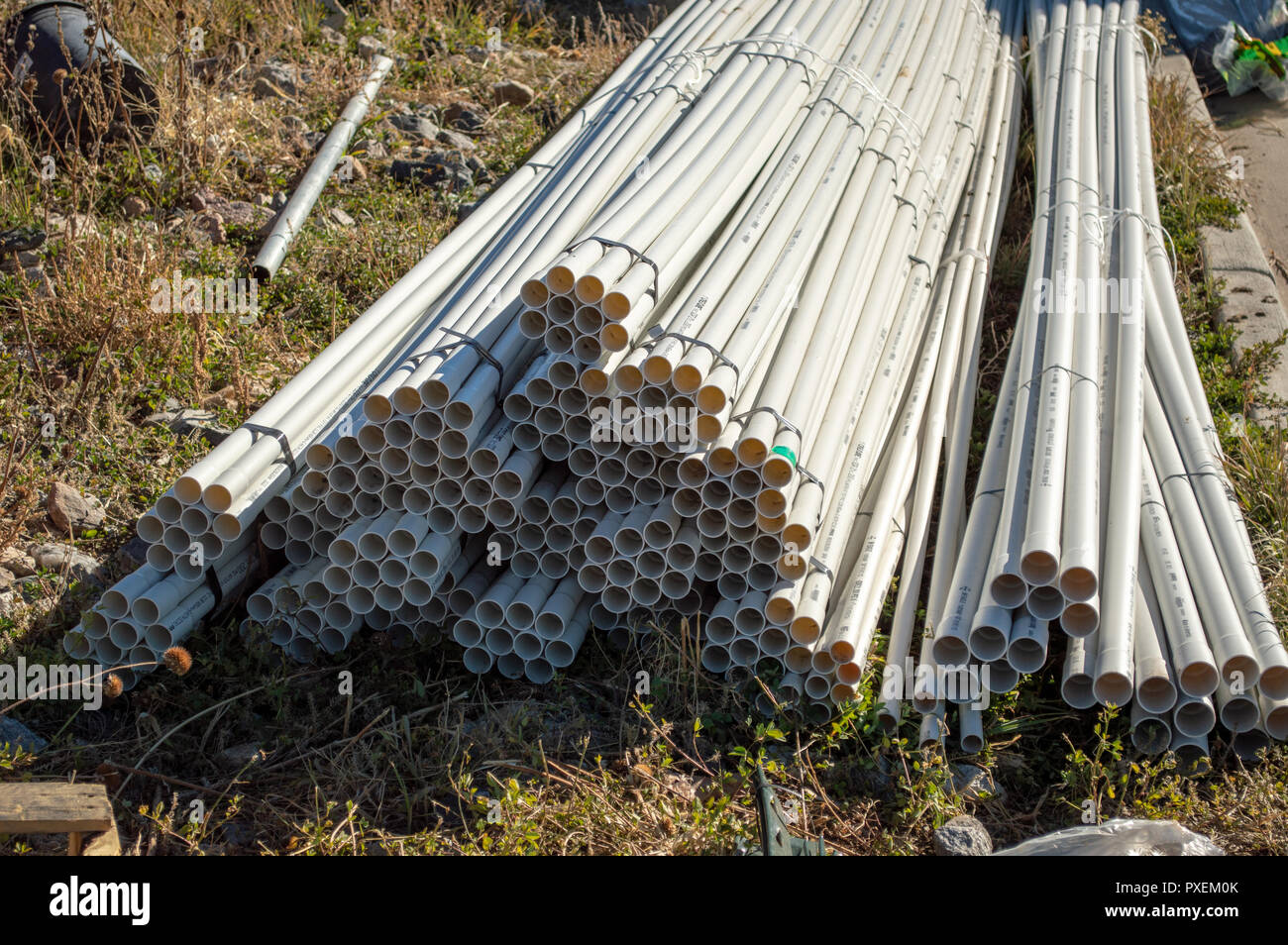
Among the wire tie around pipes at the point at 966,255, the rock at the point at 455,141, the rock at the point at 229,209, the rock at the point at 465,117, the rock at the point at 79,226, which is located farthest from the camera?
the rock at the point at 465,117

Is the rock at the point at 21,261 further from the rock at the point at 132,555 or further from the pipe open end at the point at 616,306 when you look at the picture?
the pipe open end at the point at 616,306

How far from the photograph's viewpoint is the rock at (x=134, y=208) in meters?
5.43

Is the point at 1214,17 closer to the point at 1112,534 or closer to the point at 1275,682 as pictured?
the point at 1112,534

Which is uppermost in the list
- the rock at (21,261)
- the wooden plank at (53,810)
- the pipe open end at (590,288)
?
the pipe open end at (590,288)

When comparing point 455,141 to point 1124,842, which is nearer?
point 1124,842

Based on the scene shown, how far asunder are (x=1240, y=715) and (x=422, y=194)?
4.61 metres

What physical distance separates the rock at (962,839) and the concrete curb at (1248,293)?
8.80 feet

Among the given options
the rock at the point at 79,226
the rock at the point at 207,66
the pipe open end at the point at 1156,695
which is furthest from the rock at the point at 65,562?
the rock at the point at 207,66

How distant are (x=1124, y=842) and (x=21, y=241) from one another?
5.16 m

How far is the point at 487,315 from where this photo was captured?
3607 millimetres

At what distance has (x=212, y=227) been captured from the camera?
5.44m

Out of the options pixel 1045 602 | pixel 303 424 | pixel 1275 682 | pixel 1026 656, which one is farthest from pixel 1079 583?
pixel 303 424
